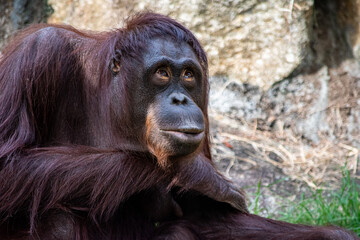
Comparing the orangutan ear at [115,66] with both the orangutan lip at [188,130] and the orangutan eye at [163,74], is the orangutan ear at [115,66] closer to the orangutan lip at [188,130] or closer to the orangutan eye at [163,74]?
the orangutan eye at [163,74]

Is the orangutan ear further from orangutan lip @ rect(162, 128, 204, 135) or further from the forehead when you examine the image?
orangutan lip @ rect(162, 128, 204, 135)

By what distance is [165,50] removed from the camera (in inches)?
124

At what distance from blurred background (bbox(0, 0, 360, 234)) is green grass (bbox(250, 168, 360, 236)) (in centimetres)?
92

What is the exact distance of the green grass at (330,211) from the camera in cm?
431

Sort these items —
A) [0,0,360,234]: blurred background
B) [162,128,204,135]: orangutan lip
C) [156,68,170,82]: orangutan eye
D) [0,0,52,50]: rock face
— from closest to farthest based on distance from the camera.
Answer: [162,128,204,135]: orangutan lip, [156,68,170,82]: orangutan eye, [0,0,360,234]: blurred background, [0,0,52,50]: rock face

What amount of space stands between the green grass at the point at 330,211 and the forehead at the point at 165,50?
154 centimetres

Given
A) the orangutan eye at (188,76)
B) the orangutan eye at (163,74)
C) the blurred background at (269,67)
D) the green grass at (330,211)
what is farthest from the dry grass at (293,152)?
the orangutan eye at (163,74)

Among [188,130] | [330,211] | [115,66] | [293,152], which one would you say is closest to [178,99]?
[188,130]

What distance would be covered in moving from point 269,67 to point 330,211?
6.40 ft

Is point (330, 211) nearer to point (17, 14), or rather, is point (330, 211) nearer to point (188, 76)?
point (188, 76)

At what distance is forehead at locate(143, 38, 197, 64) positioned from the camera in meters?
3.14

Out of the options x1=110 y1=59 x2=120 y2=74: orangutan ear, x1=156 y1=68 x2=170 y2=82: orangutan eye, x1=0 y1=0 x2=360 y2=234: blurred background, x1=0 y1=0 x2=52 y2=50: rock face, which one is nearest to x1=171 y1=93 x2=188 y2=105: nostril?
x1=156 y1=68 x2=170 y2=82: orangutan eye

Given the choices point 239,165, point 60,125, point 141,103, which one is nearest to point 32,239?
point 60,125

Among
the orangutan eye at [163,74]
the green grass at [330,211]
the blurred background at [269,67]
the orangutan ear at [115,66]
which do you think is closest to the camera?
the orangutan eye at [163,74]
